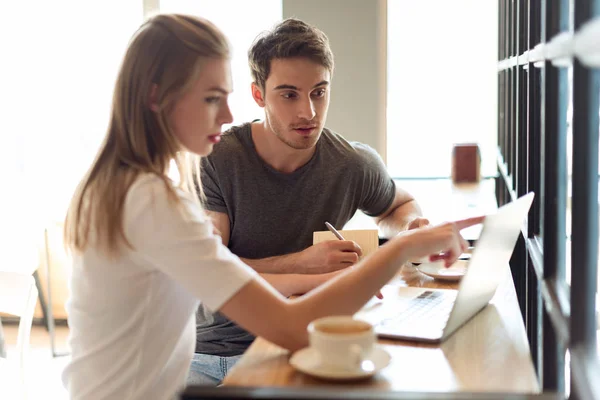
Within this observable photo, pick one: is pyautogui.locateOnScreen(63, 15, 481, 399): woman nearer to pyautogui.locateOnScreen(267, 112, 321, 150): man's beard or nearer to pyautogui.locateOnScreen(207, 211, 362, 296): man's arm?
pyautogui.locateOnScreen(207, 211, 362, 296): man's arm

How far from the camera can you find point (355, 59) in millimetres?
3916

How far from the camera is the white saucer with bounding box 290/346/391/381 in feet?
3.34

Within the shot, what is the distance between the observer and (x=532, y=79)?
169 cm

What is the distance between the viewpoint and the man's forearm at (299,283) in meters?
1.60

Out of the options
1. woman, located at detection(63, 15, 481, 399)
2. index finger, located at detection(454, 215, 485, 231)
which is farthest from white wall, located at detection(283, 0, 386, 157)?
woman, located at detection(63, 15, 481, 399)

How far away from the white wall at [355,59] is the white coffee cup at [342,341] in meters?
2.91

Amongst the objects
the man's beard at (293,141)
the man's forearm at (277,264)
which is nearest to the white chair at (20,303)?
the man's forearm at (277,264)

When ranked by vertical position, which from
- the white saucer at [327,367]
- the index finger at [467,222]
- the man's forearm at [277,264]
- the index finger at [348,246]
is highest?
the index finger at [467,222]

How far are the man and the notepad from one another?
0.53 feet

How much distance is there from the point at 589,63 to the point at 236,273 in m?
0.58

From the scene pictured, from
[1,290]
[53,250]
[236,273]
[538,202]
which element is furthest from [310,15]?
[236,273]

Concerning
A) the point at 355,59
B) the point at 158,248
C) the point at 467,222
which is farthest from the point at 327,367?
the point at 355,59

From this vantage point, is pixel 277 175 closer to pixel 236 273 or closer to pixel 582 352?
pixel 236 273

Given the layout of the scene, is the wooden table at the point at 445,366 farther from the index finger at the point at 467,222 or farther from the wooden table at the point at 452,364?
the index finger at the point at 467,222
